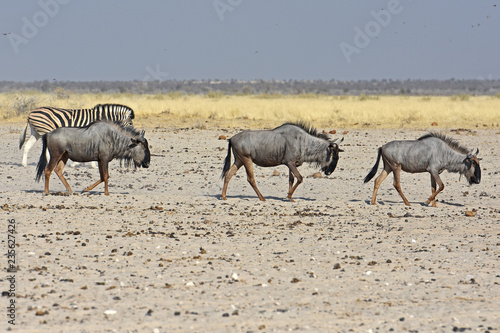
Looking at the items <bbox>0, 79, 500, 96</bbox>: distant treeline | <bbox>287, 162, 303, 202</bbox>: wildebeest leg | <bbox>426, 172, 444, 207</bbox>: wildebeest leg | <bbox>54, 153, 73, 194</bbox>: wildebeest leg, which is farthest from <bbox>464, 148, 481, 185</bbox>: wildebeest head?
<bbox>0, 79, 500, 96</bbox>: distant treeline

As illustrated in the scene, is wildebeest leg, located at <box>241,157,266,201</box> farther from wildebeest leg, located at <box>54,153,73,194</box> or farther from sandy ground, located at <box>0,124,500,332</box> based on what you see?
wildebeest leg, located at <box>54,153,73,194</box>

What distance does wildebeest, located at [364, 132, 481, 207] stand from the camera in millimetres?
12656

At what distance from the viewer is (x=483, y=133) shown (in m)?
23.9

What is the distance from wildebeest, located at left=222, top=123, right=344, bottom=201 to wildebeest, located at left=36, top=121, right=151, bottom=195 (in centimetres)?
164

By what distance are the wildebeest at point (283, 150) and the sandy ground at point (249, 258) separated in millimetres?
573

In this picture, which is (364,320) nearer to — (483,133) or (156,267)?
(156,267)

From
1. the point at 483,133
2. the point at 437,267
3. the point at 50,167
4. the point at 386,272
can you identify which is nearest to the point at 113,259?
the point at 386,272

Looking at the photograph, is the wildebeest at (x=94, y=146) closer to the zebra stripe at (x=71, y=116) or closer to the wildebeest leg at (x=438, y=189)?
the zebra stripe at (x=71, y=116)

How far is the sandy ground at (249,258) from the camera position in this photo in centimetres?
598

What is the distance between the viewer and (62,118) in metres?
17.3

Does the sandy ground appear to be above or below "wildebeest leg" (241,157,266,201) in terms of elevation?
below

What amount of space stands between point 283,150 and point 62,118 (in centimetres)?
665

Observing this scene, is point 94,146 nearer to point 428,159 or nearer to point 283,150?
point 283,150

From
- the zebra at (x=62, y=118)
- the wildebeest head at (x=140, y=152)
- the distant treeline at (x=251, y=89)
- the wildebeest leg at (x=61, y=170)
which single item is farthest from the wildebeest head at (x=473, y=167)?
the distant treeline at (x=251, y=89)
